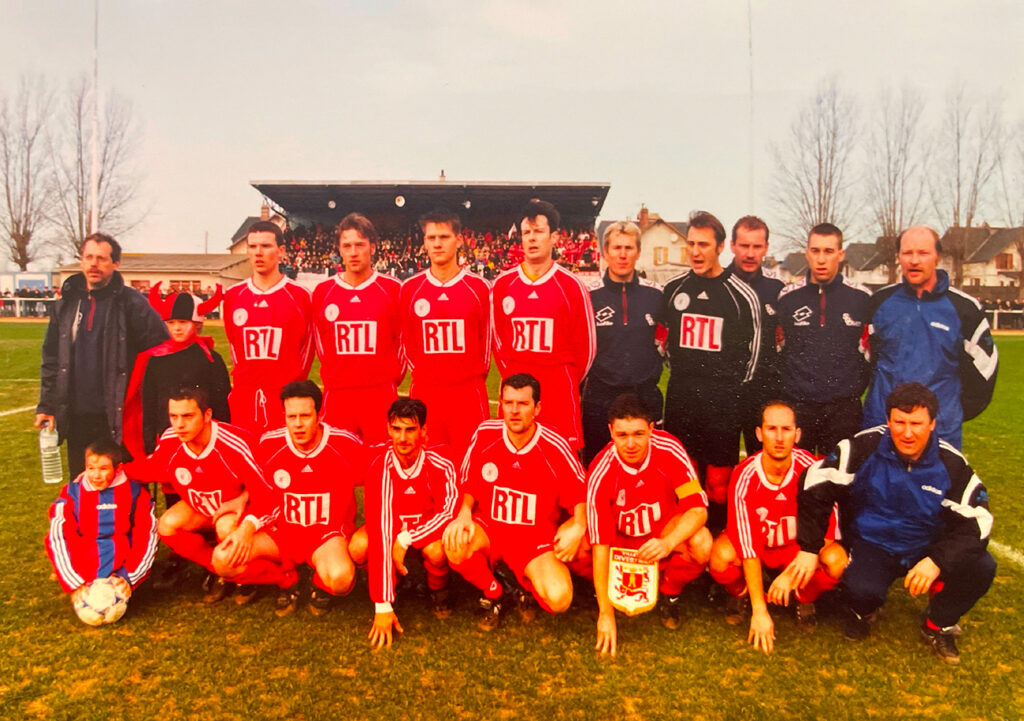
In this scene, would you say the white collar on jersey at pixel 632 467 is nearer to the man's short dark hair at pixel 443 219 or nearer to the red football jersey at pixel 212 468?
the man's short dark hair at pixel 443 219

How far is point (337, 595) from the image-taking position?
3.37 metres

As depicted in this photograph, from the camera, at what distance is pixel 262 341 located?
4043 millimetres

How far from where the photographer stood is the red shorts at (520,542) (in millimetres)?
3334

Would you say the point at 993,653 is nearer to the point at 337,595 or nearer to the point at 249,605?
the point at 337,595

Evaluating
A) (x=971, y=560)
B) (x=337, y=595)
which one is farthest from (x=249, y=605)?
(x=971, y=560)

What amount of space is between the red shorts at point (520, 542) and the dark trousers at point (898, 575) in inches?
55.0

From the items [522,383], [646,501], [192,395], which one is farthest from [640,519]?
[192,395]

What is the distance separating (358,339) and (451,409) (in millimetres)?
677

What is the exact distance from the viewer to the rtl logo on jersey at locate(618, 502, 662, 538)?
3.29 metres

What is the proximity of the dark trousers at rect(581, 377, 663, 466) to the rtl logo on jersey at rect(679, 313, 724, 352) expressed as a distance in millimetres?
330

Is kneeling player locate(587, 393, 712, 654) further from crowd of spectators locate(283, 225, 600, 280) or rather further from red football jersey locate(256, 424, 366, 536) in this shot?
crowd of spectators locate(283, 225, 600, 280)

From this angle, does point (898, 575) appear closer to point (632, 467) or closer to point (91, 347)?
point (632, 467)

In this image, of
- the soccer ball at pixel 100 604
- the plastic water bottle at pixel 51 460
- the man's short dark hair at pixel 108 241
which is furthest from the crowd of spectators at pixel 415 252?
the soccer ball at pixel 100 604

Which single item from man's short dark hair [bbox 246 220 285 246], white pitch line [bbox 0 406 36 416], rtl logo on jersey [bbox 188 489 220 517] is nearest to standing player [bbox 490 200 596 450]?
man's short dark hair [bbox 246 220 285 246]
